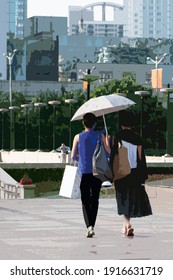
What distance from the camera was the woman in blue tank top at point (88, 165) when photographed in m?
15.7

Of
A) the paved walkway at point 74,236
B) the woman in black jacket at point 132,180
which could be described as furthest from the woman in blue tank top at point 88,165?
the paved walkway at point 74,236

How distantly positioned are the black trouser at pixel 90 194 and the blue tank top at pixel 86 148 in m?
0.13

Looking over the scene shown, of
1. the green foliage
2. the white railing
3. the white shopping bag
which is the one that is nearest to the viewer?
the white shopping bag

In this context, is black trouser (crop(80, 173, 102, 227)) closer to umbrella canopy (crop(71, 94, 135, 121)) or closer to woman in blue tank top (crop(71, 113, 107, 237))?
woman in blue tank top (crop(71, 113, 107, 237))

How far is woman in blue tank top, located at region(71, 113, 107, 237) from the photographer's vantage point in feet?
51.6

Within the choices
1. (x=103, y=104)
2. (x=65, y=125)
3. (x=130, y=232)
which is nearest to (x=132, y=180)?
(x=130, y=232)

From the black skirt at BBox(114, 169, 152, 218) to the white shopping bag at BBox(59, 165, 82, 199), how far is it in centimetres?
80

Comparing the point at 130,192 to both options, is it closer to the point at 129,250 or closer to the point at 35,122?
the point at 129,250

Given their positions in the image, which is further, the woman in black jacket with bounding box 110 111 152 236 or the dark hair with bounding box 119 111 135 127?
the woman in black jacket with bounding box 110 111 152 236

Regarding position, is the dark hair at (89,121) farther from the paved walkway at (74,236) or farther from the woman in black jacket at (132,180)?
the paved walkway at (74,236)

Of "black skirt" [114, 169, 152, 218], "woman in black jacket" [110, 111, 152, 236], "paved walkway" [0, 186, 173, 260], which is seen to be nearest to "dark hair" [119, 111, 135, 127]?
"woman in black jacket" [110, 111, 152, 236]

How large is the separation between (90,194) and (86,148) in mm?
697

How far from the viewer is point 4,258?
13.1 m

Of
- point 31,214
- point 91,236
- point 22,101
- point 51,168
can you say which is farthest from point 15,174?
point 22,101
